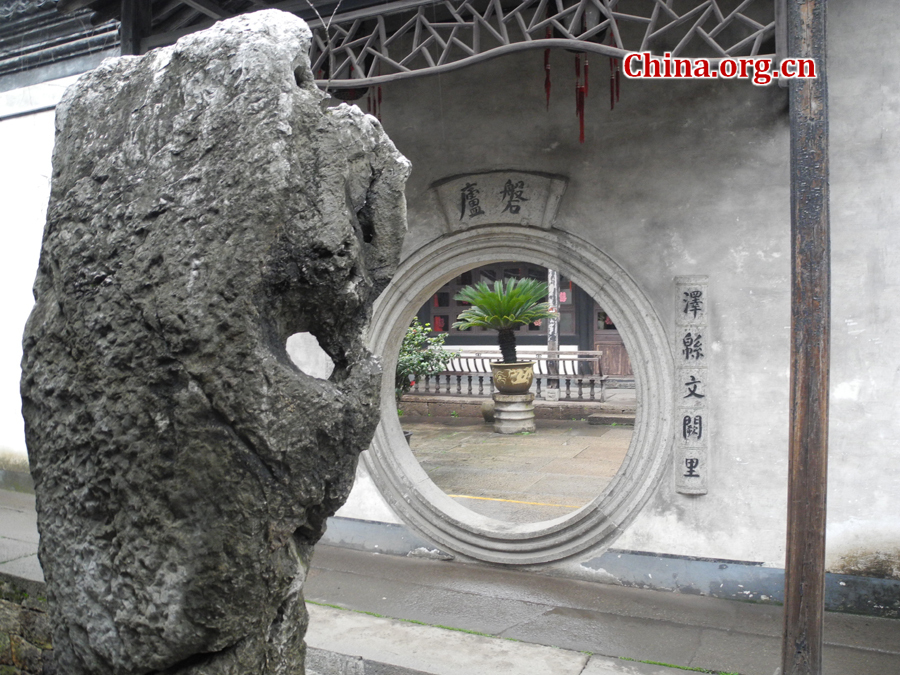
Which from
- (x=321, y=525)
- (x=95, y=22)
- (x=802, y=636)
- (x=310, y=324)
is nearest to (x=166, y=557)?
(x=321, y=525)

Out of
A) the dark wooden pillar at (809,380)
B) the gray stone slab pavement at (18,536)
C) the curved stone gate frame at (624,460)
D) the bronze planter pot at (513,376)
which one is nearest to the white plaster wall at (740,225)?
the curved stone gate frame at (624,460)

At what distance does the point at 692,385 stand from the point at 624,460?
659 mm

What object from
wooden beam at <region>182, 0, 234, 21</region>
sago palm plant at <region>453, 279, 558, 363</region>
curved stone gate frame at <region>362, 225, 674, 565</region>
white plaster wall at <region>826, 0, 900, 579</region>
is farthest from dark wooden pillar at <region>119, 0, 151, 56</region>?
sago palm plant at <region>453, 279, 558, 363</region>

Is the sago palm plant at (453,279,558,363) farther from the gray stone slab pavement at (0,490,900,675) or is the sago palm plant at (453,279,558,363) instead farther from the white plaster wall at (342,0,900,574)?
the gray stone slab pavement at (0,490,900,675)

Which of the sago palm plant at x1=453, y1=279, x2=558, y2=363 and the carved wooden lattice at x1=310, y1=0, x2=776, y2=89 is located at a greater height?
the carved wooden lattice at x1=310, y1=0, x2=776, y2=89

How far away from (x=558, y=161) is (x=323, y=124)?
3716mm

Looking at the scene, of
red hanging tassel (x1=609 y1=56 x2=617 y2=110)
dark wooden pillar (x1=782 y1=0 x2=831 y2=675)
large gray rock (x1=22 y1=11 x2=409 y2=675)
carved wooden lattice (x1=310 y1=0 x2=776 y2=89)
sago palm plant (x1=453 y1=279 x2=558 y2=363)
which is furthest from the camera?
sago palm plant (x1=453 y1=279 x2=558 y2=363)

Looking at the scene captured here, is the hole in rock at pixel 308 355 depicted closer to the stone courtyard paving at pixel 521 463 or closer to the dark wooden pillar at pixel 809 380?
the stone courtyard paving at pixel 521 463

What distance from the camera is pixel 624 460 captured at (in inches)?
198

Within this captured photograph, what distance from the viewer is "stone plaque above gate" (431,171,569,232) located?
17.2ft

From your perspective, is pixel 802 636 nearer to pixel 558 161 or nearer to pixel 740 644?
pixel 740 644

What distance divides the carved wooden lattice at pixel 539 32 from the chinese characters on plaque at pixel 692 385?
1.44 m

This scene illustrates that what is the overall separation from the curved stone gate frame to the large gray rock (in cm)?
341

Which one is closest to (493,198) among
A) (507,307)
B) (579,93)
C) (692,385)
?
(579,93)
